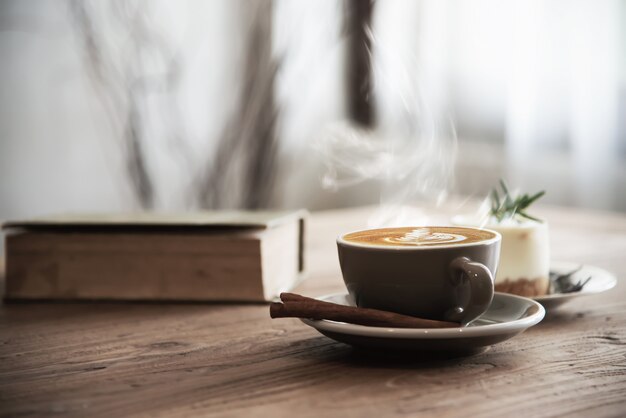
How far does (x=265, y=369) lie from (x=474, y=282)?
0.64ft

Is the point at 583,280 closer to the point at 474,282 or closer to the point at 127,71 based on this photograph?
the point at 474,282

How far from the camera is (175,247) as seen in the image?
0.97m

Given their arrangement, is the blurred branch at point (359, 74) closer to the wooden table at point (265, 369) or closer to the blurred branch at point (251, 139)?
the blurred branch at point (251, 139)

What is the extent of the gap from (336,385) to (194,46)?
269 centimetres

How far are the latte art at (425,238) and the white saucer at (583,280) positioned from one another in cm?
16

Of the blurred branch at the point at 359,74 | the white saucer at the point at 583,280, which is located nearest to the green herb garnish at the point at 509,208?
the white saucer at the point at 583,280

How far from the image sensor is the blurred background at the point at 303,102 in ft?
8.43

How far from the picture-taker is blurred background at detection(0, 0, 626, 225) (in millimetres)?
2570

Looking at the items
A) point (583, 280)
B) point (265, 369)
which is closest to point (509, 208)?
point (583, 280)

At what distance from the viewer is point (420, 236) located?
72cm

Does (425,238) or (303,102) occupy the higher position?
(303,102)

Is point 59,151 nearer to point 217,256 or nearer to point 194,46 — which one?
point 194,46

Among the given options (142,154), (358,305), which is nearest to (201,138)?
(142,154)

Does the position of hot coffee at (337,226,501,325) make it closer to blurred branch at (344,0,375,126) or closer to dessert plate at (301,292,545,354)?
dessert plate at (301,292,545,354)
